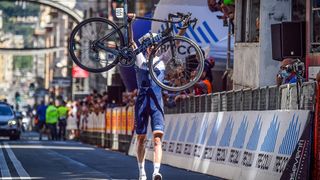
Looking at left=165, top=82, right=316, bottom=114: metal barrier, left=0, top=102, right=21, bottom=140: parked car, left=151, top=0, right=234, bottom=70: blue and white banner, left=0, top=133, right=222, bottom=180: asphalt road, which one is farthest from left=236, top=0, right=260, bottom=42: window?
left=0, top=102, right=21, bottom=140: parked car

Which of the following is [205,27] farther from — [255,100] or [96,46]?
[255,100]

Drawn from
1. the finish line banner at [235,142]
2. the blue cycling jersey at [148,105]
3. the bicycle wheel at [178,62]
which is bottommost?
the finish line banner at [235,142]

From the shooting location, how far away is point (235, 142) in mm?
18500

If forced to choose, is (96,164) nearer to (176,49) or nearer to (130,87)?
(176,49)

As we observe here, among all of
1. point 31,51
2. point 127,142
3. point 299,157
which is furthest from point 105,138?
point 31,51

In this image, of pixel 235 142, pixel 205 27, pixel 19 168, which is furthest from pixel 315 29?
pixel 205 27

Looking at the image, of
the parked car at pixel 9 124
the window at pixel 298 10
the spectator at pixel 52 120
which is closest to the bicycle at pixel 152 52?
the window at pixel 298 10

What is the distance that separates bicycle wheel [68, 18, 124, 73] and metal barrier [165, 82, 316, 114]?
6.65 ft

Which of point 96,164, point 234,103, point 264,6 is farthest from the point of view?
point 264,6

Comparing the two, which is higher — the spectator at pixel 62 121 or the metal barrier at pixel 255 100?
the metal barrier at pixel 255 100

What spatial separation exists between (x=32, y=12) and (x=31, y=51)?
8435 cm

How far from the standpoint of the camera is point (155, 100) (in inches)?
655

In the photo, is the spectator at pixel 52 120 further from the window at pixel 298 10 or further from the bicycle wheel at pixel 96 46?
the bicycle wheel at pixel 96 46

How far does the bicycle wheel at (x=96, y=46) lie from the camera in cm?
1820
